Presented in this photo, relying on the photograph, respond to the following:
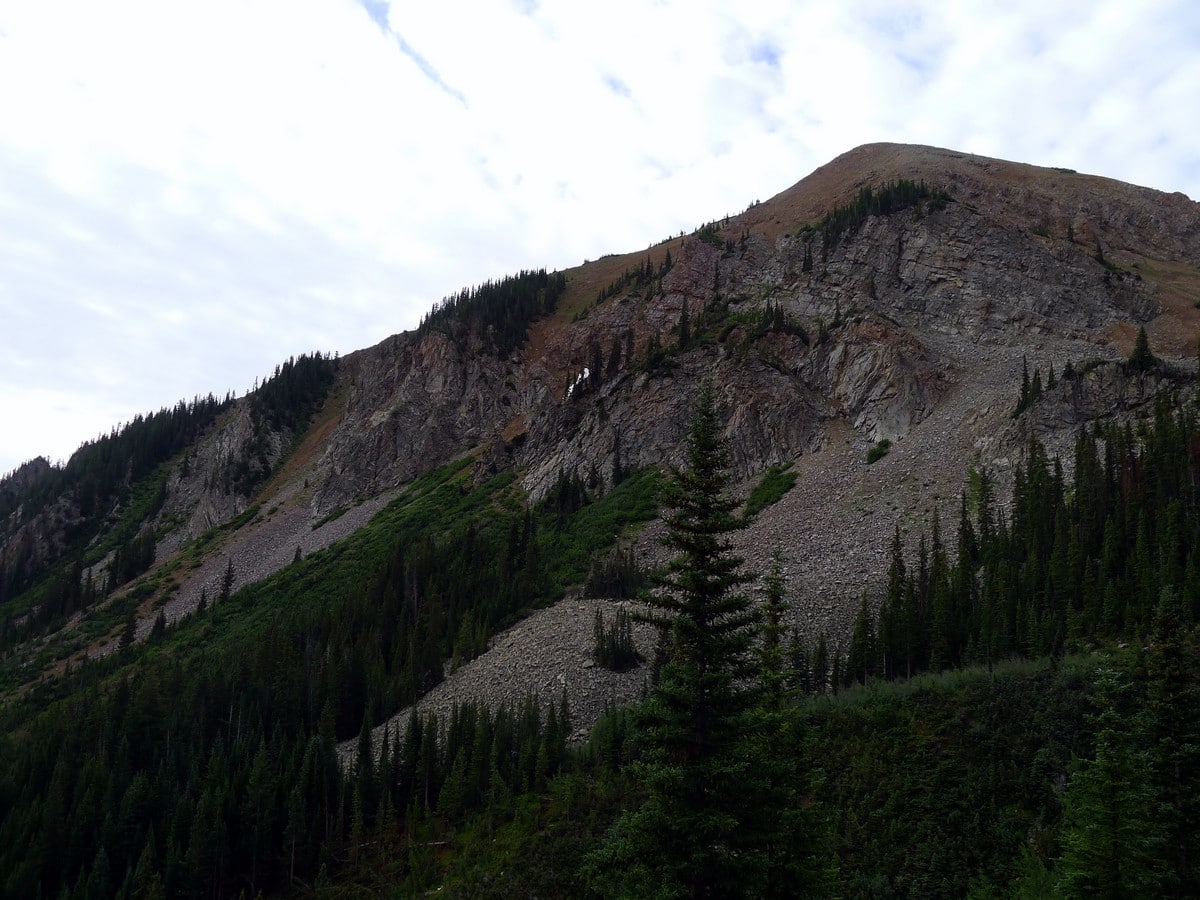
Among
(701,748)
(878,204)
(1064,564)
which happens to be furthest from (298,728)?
(878,204)

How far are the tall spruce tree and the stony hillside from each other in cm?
4508

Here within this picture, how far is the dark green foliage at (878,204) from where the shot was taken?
130 m

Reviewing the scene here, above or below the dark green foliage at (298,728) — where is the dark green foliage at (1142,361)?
above

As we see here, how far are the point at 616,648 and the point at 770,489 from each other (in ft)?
107

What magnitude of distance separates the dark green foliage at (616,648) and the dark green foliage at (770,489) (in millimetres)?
23044

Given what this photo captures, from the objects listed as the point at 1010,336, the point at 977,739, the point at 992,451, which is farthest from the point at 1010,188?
the point at 977,739

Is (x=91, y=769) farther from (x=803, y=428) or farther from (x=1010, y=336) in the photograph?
(x=1010, y=336)

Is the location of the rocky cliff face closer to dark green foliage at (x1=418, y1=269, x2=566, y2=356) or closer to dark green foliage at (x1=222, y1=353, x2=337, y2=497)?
dark green foliage at (x1=418, y1=269, x2=566, y2=356)

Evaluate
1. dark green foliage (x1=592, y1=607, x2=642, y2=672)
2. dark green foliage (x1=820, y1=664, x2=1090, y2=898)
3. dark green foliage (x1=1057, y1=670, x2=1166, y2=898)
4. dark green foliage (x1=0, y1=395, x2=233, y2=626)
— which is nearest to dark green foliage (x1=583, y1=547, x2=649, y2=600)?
dark green foliage (x1=592, y1=607, x2=642, y2=672)

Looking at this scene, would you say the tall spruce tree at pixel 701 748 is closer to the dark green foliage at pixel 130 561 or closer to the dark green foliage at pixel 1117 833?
the dark green foliage at pixel 1117 833

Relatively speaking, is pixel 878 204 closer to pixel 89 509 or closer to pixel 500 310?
pixel 500 310

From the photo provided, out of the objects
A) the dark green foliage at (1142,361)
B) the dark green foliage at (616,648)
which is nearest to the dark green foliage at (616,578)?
the dark green foliage at (616,648)

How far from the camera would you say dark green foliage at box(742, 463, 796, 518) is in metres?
90.4

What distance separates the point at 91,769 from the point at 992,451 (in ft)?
275
